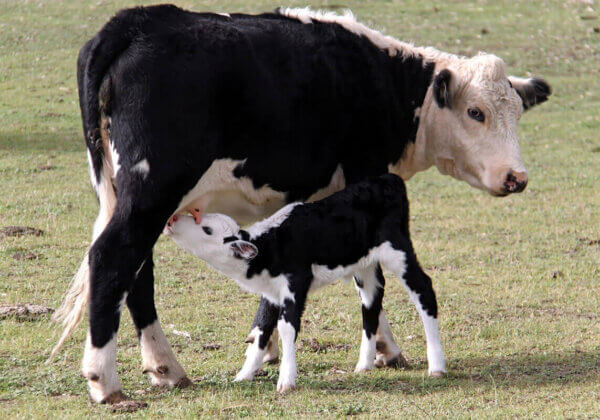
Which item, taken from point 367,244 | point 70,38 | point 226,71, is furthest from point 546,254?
point 70,38

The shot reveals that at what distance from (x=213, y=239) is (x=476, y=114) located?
2.33 meters

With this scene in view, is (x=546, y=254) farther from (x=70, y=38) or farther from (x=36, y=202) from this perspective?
(x=70, y=38)

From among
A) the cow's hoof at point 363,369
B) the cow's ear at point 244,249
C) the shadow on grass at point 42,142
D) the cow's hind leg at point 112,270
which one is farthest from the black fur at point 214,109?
the shadow on grass at point 42,142

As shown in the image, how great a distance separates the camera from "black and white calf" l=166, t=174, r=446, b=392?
6469mm

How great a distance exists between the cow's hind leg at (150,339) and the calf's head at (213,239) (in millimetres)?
290

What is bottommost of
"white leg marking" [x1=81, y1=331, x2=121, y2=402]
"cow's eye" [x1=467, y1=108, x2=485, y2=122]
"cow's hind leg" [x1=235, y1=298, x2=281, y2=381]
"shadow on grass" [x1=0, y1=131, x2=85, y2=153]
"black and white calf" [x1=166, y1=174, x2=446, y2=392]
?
"shadow on grass" [x1=0, y1=131, x2=85, y2=153]

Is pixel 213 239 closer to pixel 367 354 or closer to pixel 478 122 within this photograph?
pixel 367 354

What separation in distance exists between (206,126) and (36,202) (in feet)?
22.2

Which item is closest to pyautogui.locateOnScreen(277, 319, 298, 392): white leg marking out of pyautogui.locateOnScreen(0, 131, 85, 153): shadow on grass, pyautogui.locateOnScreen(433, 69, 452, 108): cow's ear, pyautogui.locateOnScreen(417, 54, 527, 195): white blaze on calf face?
pyautogui.locateOnScreen(417, 54, 527, 195): white blaze on calf face

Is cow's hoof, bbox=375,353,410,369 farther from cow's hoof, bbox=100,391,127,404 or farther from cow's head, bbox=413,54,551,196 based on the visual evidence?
cow's hoof, bbox=100,391,127,404

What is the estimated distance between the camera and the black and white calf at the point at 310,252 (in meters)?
6.47

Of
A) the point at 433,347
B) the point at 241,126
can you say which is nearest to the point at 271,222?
the point at 241,126

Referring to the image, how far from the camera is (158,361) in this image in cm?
655

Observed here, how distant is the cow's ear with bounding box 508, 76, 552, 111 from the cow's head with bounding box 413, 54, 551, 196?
1.48 feet
